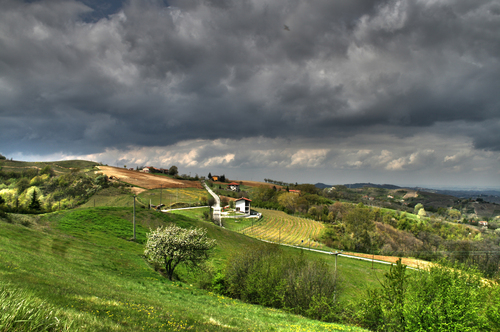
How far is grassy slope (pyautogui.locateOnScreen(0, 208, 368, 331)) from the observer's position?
34.0 feet

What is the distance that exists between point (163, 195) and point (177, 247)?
88.4 meters

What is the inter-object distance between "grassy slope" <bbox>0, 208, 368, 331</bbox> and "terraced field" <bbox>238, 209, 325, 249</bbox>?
3106 cm

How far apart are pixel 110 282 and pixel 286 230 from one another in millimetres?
97357

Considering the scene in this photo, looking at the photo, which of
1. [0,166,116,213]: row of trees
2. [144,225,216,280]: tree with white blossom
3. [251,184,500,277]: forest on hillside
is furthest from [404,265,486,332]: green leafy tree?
[0,166,116,213]: row of trees

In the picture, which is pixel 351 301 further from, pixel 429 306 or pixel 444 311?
pixel 429 306

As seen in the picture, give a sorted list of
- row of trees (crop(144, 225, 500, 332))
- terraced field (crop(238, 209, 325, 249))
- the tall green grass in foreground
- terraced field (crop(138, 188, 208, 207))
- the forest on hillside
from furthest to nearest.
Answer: terraced field (crop(138, 188, 208, 207)) → the forest on hillside → terraced field (crop(238, 209, 325, 249)) → row of trees (crop(144, 225, 500, 332)) → the tall green grass in foreground

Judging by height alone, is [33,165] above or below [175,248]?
above

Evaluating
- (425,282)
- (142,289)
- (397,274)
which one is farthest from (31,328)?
(425,282)

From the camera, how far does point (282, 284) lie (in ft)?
97.6

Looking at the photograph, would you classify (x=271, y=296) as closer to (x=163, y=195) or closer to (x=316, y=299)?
(x=316, y=299)

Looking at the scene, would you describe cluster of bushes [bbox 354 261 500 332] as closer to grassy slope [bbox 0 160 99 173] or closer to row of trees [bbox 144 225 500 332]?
row of trees [bbox 144 225 500 332]

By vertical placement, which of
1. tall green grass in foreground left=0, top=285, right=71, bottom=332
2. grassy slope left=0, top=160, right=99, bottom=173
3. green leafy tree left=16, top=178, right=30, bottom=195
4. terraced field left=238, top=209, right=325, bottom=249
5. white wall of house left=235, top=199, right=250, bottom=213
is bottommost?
A: terraced field left=238, top=209, right=325, bottom=249

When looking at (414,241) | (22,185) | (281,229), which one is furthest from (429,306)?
(22,185)

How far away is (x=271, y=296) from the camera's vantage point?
3067 centimetres
